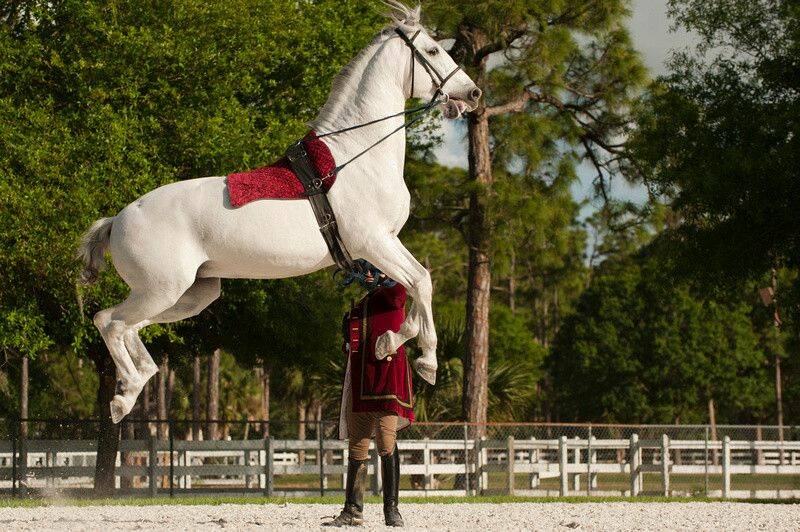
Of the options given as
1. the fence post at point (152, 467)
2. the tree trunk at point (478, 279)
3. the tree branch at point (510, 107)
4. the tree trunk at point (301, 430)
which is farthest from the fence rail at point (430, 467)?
the tree branch at point (510, 107)

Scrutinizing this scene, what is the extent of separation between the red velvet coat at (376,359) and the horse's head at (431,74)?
136cm

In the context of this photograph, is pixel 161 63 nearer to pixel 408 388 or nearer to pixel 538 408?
pixel 408 388

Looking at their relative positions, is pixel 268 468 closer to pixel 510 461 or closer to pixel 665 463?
pixel 510 461

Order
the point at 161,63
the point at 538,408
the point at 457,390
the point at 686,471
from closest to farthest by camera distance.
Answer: the point at 161,63 < the point at 686,471 < the point at 457,390 < the point at 538,408

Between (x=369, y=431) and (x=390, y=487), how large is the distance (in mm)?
429

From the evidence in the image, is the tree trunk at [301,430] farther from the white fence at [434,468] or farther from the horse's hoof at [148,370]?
the horse's hoof at [148,370]

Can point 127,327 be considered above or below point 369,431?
above

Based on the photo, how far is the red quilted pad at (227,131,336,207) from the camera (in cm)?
722

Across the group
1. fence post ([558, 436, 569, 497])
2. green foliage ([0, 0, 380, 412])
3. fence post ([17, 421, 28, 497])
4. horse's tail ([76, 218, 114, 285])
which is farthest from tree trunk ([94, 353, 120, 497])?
horse's tail ([76, 218, 114, 285])

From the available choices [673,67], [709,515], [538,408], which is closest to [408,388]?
[709,515]

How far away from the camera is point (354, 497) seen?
8.11m

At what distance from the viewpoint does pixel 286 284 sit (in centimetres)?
1972

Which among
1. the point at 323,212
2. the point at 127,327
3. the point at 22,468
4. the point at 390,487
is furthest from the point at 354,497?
the point at 22,468

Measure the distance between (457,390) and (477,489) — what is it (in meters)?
5.51
